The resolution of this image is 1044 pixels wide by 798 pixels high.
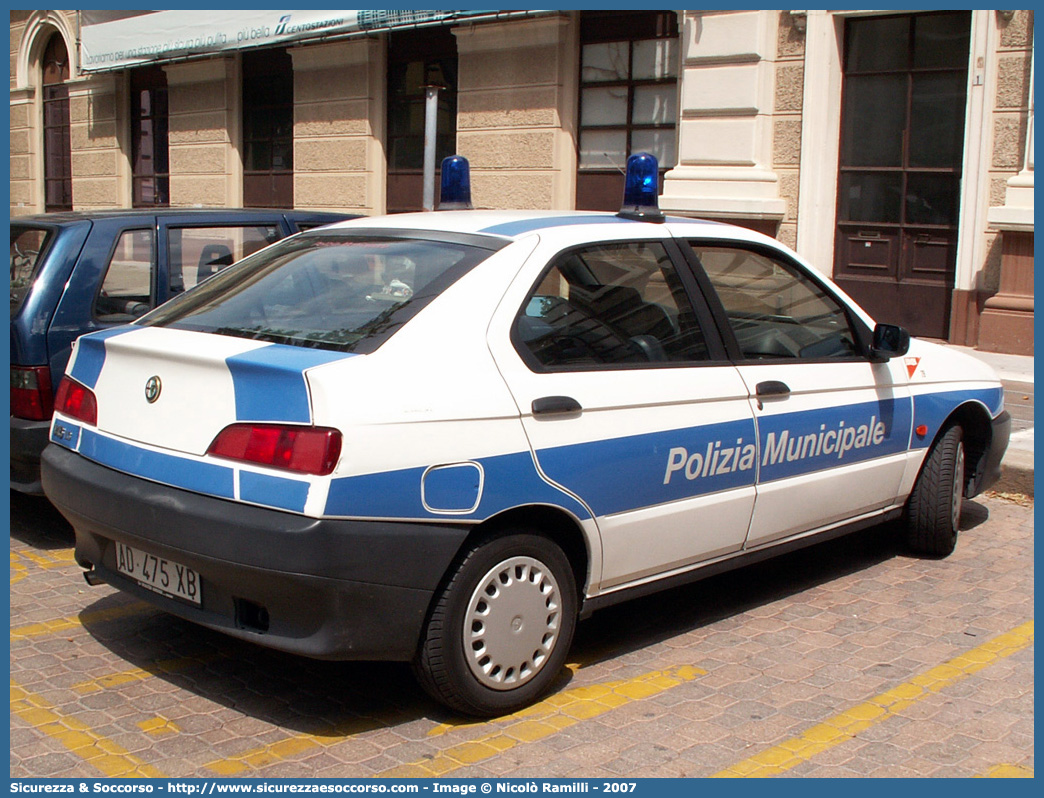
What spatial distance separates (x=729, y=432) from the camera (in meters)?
4.34

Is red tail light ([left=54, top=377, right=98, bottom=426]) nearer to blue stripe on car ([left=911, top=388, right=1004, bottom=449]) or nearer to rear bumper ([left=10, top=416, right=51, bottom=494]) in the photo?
rear bumper ([left=10, top=416, right=51, bottom=494])

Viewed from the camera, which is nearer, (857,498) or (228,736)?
(228,736)

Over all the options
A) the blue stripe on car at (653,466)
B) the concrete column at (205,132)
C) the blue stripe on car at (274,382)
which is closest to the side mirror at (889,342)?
the blue stripe on car at (653,466)

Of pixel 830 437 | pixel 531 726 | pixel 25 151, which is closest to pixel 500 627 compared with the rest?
pixel 531 726

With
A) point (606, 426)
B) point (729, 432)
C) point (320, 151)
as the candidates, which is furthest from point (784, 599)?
point (320, 151)

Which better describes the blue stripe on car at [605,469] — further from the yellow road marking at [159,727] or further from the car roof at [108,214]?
the car roof at [108,214]

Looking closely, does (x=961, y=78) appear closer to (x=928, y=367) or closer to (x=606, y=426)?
(x=928, y=367)

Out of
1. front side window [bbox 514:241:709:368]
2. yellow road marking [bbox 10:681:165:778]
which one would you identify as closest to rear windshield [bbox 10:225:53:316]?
yellow road marking [bbox 10:681:165:778]

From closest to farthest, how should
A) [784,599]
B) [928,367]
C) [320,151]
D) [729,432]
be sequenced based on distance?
[729,432], [784,599], [928,367], [320,151]

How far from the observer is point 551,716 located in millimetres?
3799

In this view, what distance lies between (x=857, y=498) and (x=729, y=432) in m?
1.07

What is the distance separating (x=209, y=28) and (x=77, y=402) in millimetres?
16496

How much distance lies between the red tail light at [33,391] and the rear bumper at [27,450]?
4 cm

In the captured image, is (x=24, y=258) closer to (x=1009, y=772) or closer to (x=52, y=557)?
(x=52, y=557)
